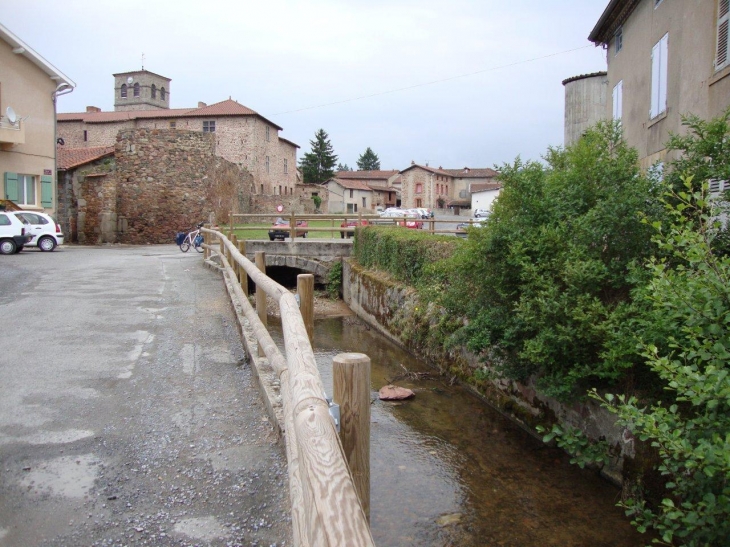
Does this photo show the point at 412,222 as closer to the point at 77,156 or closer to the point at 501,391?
the point at 501,391

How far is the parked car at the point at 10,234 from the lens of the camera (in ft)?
61.9

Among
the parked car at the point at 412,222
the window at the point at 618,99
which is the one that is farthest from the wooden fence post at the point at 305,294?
the parked car at the point at 412,222

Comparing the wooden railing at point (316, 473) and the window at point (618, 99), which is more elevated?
the window at point (618, 99)

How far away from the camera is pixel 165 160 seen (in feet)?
94.1

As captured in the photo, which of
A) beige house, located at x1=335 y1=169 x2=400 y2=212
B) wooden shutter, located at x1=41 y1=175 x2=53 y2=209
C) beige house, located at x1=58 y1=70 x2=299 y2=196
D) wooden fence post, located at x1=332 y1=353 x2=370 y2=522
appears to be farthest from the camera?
beige house, located at x1=335 y1=169 x2=400 y2=212

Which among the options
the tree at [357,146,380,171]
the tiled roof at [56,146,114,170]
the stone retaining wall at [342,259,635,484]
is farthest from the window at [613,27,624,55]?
the tree at [357,146,380,171]

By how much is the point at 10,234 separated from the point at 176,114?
3712 centimetres

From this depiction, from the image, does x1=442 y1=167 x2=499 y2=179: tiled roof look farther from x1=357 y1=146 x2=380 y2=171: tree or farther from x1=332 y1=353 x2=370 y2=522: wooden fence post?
x1=332 y1=353 x2=370 y2=522: wooden fence post

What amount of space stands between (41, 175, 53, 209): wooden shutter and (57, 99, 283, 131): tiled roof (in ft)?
89.4

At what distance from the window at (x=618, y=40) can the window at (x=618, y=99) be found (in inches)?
36.5

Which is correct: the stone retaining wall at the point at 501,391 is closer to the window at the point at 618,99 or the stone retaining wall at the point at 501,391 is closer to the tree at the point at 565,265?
the tree at the point at 565,265

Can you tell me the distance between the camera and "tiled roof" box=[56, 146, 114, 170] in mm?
27375

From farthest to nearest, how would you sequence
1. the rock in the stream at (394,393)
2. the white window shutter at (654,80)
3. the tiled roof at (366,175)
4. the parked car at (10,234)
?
the tiled roof at (366,175) → the parked car at (10,234) → the white window shutter at (654,80) → the rock in the stream at (394,393)

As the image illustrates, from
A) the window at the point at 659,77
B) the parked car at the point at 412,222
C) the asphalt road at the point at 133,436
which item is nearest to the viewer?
the asphalt road at the point at 133,436
